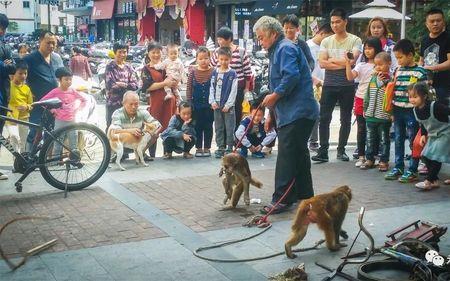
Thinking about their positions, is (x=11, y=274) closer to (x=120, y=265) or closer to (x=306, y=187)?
(x=120, y=265)

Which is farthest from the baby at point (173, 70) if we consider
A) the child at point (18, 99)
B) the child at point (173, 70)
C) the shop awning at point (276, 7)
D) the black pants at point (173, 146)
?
the shop awning at point (276, 7)

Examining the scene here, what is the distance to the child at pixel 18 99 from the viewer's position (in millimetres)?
8227

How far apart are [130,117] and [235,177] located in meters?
2.84

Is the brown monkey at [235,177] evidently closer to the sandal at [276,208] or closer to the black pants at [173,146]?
the sandal at [276,208]

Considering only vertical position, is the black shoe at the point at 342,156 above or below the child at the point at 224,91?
below

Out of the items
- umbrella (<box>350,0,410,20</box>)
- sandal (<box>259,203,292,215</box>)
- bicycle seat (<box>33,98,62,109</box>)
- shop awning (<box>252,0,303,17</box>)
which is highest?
shop awning (<box>252,0,303,17</box>)

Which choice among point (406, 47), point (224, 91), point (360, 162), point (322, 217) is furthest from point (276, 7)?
point (322, 217)

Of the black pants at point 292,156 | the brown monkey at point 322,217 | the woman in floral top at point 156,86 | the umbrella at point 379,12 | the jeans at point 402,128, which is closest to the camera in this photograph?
the brown monkey at point 322,217

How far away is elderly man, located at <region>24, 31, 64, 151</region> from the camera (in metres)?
8.39

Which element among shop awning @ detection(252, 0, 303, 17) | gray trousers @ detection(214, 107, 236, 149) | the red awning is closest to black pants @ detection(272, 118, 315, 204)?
gray trousers @ detection(214, 107, 236, 149)

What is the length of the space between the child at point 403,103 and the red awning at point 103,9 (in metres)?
43.5

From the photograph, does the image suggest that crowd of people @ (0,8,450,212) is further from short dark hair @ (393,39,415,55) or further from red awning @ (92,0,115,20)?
red awning @ (92,0,115,20)

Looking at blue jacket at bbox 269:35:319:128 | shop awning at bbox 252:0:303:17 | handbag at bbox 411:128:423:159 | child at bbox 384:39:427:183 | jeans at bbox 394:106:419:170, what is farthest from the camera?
shop awning at bbox 252:0:303:17

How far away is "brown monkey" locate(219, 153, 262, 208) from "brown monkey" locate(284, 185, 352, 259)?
1.48 metres
